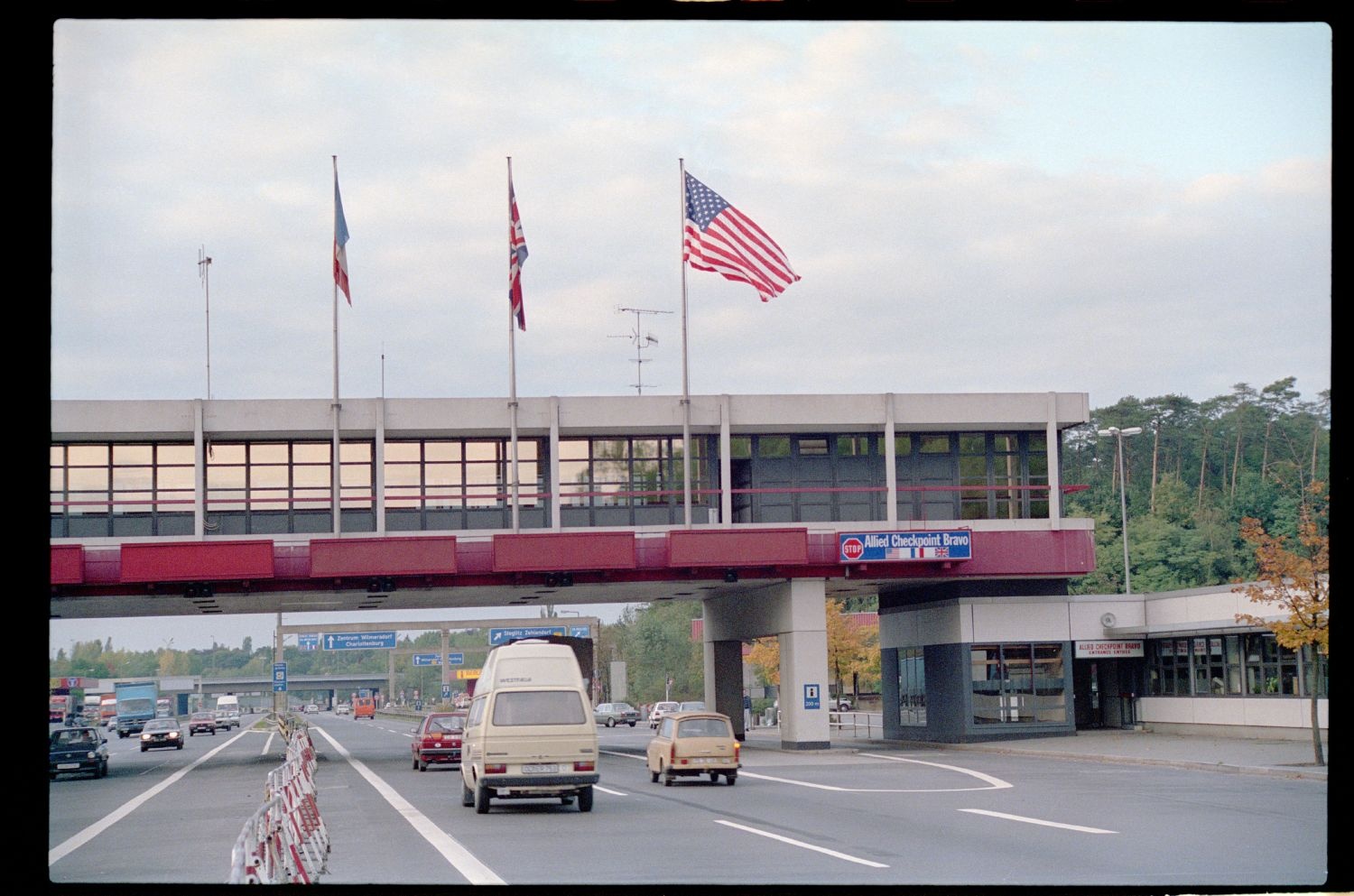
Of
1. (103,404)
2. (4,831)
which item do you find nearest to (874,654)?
(103,404)

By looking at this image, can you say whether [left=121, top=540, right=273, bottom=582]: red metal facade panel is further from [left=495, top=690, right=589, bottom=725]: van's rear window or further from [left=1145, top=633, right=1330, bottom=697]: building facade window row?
[left=1145, top=633, right=1330, bottom=697]: building facade window row

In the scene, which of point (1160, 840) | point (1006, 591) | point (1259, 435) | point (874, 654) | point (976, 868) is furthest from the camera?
point (1259, 435)

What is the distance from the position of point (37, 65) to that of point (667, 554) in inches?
1469

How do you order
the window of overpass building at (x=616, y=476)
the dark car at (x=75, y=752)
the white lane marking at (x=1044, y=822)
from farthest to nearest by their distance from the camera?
the window of overpass building at (x=616, y=476), the dark car at (x=75, y=752), the white lane marking at (x=1044, y=822)

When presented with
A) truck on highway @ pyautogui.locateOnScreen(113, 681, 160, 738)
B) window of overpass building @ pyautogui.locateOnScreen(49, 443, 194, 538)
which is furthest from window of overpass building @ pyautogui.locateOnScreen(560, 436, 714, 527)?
truck on highway @ pyautogui.locateOnScreen(113, 681, 160, 738)

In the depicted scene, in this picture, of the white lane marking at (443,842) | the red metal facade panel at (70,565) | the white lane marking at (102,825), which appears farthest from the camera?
the red metal facade panel at (70,565)

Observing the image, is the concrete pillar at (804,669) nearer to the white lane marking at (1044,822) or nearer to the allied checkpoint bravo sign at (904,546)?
the allied checkpoint bravo sign at (904,546)

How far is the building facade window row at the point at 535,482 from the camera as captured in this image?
161 ft

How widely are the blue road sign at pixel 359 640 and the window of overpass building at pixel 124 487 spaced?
71076 millimetres

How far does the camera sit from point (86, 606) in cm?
4834

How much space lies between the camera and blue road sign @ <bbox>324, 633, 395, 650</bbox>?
119m

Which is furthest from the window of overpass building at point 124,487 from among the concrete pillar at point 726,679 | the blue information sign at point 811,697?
the blue information sign at point 811,697

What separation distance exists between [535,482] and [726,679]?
34.1 ft

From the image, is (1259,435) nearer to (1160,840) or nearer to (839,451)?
(839,451)
